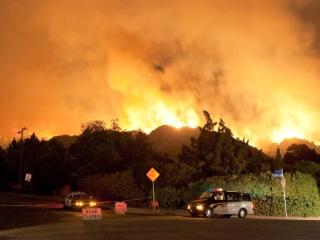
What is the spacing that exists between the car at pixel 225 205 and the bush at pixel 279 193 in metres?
2.41

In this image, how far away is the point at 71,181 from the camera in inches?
3108

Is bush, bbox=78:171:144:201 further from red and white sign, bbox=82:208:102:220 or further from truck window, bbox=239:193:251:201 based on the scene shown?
red and white sign, bbox=82:208:102:220

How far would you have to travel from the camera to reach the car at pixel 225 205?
35.0 meters

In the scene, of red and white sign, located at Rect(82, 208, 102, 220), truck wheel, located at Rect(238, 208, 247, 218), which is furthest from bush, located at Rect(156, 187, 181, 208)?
red and white sign, located at Rect(82, 208, 102, 220)

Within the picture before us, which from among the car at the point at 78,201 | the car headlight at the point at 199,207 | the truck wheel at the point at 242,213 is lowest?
the truck wheel at the point at 242,213

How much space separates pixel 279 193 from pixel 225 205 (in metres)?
4.78

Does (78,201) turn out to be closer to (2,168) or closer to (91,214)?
(91,214)

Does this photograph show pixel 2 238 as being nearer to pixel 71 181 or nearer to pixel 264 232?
pixel 264 232

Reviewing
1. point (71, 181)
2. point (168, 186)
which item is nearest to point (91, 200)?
point (168, 186)

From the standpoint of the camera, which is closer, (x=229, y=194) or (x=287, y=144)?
(x=229, y=194)

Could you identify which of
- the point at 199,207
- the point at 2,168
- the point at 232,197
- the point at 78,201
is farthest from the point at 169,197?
the point at 2,168

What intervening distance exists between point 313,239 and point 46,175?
65394 mm

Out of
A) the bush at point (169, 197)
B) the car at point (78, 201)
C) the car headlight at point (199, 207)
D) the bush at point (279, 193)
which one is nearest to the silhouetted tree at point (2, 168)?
the car at point (78, 201)

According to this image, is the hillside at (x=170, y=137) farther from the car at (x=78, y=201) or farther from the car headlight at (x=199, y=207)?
the car headlight at (x=199, y=207)
